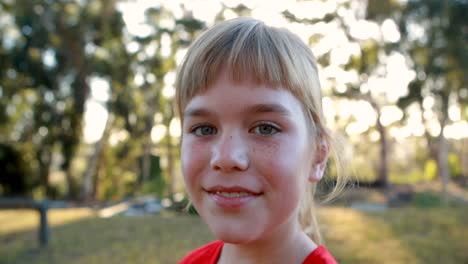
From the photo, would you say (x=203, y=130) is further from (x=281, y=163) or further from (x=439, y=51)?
(x=439, y=51)

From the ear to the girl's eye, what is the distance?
22cm

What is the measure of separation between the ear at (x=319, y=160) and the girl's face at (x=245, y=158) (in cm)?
15

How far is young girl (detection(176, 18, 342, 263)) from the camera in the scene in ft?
3.33

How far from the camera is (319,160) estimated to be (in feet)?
4.20

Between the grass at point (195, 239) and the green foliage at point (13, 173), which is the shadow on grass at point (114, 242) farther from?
the green foliage at point (13, 173)

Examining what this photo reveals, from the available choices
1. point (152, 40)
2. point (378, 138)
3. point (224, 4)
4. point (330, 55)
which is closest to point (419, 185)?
point (378, 138)

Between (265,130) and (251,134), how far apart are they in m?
0.03

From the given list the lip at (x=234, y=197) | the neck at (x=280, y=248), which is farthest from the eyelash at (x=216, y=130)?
the neck at (x=280, y=248)

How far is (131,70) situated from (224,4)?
4.60 meters

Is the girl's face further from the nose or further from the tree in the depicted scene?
the tree

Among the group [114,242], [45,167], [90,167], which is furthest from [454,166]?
[114,242]

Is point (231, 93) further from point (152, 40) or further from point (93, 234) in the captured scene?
point (152, 40)

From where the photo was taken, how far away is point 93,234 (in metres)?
6.04

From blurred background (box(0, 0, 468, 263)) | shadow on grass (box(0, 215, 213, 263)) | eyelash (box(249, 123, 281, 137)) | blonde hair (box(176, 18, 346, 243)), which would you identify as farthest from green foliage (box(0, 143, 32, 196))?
eyelash (box(249, 123, 281, 137))
